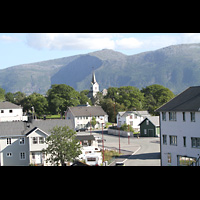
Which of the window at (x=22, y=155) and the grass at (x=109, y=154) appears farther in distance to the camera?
the grass at (x=109, y=154)

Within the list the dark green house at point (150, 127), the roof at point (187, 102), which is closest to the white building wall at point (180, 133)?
the roof at point (187, 102)

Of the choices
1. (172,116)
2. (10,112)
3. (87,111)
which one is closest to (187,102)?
(172,116)

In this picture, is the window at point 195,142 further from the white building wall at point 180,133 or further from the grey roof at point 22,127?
the grey roof at point 22,127

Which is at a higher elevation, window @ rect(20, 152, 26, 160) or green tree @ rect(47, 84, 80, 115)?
green tree @ rect(47, 84, 80, 115)

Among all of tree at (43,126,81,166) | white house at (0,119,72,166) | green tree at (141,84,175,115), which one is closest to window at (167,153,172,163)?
tree at (43,126,81,166)

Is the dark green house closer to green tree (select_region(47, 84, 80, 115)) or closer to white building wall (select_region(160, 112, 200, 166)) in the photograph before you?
white building wall (select_region(160, 112, 200, 166))

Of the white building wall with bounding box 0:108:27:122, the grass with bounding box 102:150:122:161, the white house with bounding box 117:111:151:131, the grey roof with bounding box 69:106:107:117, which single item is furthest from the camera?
the grey roof with bounding box 69:106:107:117

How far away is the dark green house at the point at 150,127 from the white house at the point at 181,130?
43.1 feet

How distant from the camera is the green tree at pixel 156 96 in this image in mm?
55856

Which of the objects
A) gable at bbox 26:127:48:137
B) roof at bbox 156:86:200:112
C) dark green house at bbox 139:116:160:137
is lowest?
dark green house at bbox 139:116:160:137

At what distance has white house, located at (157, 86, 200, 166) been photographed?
57.1 ft
